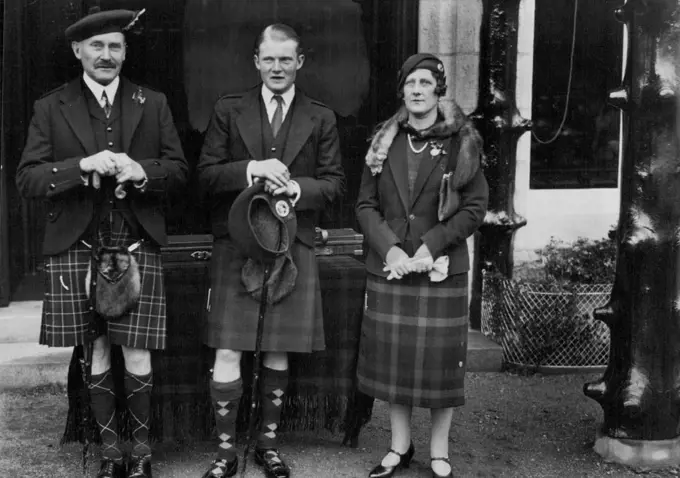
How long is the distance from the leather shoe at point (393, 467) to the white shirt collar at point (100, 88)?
2.08 meters

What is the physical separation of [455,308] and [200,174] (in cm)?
133

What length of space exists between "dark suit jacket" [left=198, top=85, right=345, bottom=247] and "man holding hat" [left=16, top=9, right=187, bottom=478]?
0.20m

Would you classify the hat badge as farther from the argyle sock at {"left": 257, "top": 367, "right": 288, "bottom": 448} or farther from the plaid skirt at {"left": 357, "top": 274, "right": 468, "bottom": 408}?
the argyle sock at {"left": 257, "top": 367, "right": 288, "bottom": 448}

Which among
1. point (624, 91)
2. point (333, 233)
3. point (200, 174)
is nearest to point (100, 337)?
point (200, 174)

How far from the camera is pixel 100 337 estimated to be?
4586 millimetres

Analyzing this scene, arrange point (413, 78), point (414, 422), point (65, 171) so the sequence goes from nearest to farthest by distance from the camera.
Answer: point (65, 171) < point (413, 78) < point (414, 422)

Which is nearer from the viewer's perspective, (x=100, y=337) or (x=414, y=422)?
(x=100, y=337)

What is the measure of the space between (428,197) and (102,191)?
4.76ft

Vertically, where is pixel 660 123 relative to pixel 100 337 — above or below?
above

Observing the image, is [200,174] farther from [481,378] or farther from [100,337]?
[481,378]

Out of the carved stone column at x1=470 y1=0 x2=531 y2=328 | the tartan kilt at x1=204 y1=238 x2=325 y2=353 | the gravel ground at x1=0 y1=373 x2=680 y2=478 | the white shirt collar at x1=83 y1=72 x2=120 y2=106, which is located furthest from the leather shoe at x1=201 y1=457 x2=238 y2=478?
the carved stone column at x1=470 y1=0 x2=531 y2=328

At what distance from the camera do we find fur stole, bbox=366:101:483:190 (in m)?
4.62

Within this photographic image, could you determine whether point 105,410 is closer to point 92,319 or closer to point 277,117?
point 92,319

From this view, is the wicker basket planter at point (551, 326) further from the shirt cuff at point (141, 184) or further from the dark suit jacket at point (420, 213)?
the shirt cuff at point (141, 184)
